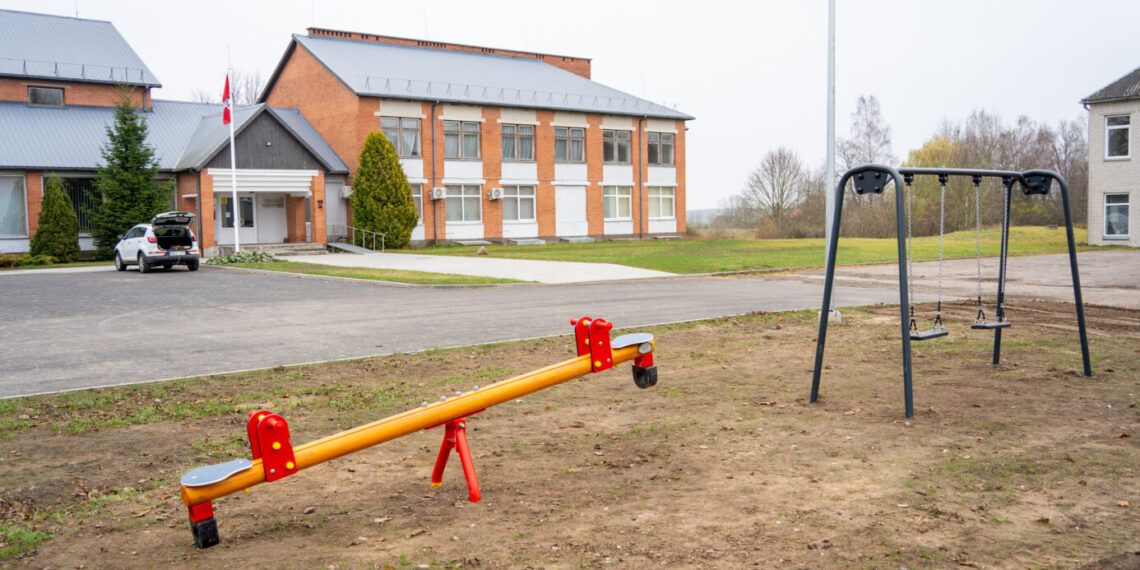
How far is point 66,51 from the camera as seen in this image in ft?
133

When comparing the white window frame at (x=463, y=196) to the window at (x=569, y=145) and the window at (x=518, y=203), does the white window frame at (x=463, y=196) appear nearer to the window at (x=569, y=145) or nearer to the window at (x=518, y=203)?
the window at (x=518, y=203)

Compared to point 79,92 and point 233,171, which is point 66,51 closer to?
point 79,92

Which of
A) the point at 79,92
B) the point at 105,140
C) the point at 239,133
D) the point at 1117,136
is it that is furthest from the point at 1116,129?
the point at 79,92

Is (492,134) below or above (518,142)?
above

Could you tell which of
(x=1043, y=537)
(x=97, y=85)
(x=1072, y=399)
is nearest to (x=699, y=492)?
(x=1043, y=537)

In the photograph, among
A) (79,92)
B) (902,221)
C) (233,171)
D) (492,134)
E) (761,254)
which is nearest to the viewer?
(902,221)

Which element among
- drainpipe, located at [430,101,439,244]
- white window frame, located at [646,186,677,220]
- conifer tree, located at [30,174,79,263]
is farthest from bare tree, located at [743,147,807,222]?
conifer tree, located at [30,174,79,263]

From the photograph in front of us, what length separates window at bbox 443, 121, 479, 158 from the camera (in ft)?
144

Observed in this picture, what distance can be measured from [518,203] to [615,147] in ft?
24.5

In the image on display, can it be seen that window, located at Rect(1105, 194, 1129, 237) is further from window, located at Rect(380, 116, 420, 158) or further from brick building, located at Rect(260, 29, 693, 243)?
window, located at Rect(380, 116, 420, 158)

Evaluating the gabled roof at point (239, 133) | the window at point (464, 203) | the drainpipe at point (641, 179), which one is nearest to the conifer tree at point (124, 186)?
the gabled roof at point (239, 133)

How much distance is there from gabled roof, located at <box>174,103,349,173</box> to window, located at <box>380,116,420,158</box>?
2.63 metres

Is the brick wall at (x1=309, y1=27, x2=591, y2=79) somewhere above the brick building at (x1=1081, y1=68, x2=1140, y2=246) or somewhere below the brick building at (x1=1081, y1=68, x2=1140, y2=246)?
above

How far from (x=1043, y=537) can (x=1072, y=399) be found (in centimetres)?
378
